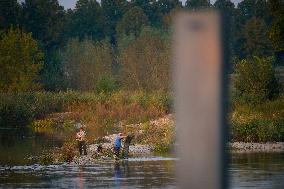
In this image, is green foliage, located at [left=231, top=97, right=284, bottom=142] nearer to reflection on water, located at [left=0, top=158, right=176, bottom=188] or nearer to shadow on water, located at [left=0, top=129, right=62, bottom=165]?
reflection on water, located at [left=0, top=158, right=176, bottom=188]

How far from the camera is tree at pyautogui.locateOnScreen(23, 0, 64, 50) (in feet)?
397

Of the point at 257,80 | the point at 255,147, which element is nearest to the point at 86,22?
the point at 257,80

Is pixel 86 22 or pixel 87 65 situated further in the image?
pixel 86 22

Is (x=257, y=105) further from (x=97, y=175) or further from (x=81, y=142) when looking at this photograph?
(x=97, y=175)

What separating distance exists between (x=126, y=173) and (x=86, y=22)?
128 metres

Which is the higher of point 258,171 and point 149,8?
point 149,8

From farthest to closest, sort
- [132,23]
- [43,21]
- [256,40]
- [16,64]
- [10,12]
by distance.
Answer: [132,23], [43,21], [10,12], [256,40], [16,64]

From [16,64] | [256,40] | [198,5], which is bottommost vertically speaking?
[16,64]

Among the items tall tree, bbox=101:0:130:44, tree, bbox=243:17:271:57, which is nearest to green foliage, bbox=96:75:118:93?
tree, bbox=243:17:271:57

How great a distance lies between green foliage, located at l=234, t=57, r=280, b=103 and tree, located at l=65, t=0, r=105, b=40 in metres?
99.7

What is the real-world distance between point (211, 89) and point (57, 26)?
12151cm

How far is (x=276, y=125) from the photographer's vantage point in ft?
134

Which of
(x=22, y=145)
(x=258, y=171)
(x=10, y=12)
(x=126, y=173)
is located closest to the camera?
(x=258, y=171)

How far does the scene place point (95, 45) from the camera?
110 metres
